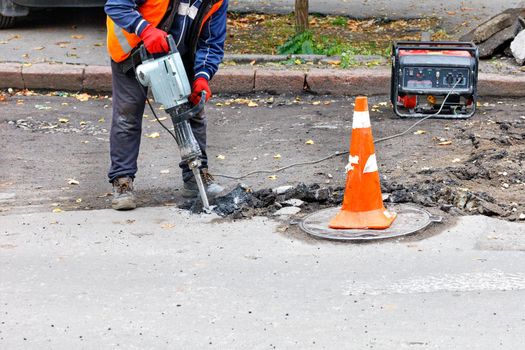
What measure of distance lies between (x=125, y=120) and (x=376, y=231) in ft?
5.89

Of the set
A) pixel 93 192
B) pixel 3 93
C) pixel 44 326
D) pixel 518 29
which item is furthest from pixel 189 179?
pixel 518 29

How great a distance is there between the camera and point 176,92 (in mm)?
5750

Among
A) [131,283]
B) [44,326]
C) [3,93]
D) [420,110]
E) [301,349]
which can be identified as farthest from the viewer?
A: [3,93]

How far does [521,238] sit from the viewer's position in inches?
205

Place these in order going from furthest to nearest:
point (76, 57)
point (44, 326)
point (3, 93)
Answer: point (76, 57), point (3, 93), point (44, 326)

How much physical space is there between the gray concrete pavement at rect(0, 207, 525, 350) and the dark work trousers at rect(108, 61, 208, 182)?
1.52 feet

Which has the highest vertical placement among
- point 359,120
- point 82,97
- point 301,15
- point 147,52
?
point 147,52

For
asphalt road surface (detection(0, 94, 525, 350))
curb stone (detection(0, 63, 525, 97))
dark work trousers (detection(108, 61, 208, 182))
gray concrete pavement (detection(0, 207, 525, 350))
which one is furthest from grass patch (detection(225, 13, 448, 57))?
gray concrete pavement (detection(0, 207, 525, 350))

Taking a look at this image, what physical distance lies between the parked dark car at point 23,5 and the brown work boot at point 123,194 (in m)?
5.11

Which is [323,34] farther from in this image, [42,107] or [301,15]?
[42,107]

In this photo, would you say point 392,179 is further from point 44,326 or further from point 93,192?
point 44,326

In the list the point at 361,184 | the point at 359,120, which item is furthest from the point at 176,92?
the point at 361,184

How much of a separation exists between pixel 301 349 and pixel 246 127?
4.24 meters

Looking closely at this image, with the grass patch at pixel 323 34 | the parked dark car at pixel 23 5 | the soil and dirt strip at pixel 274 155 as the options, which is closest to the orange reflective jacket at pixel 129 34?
the soil and dirt strip at pixel 274 155
